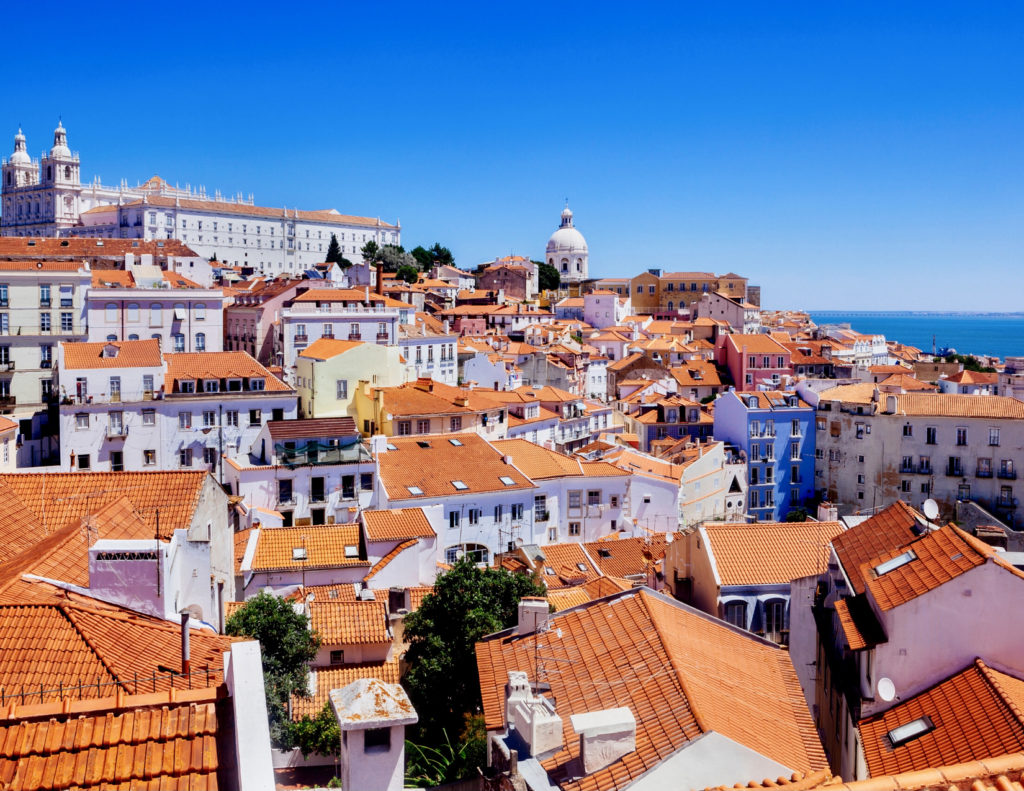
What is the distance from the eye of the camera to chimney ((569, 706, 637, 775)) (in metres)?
9.40

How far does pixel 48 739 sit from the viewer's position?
5.89m

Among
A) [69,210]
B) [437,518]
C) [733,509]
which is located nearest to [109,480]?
[437,518]

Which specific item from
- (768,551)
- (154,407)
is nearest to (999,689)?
(768,551)

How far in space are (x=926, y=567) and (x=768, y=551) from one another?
17.8 ft

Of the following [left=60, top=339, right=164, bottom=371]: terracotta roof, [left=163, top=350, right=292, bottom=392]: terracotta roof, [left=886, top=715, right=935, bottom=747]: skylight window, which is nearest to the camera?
[left=886, top=715, right=935, bottom=747]: skylight window

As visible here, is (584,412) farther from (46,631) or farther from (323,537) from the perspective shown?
(46,631)

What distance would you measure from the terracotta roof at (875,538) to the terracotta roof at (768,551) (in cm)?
107

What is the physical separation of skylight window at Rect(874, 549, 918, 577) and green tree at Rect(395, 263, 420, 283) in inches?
3650

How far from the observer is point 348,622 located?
18812mm

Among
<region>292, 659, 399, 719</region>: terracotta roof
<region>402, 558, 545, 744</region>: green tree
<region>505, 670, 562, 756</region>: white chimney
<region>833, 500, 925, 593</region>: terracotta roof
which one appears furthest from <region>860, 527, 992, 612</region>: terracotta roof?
<region>292, 659, 399, 719</region>: terracotta roof

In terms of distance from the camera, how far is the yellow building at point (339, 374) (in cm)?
4259

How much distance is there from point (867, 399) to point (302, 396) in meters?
29.9

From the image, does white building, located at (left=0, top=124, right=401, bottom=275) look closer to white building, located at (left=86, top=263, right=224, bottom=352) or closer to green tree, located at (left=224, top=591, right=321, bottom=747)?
white building, located at (left=86, top=263, right=224, bottom=352)

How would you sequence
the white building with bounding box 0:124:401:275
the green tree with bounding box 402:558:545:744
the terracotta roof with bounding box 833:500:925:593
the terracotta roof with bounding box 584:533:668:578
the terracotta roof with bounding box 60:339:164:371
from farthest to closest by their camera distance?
the white building with bounding box 0:124:401:275 → the terracotta roof with bounding box 60:339:164:371 → the terracotta roof with bounding box 584:533:668:578 → the green tree with bounding box 402:558:545:744 → the terracotta roof with bounding box 833:500:925:593
